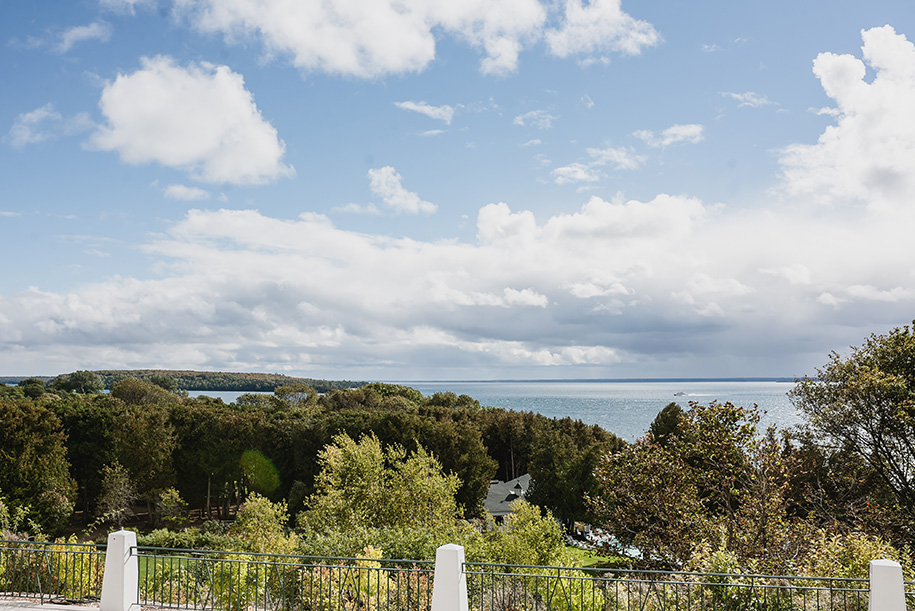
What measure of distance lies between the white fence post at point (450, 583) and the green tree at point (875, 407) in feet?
45.8

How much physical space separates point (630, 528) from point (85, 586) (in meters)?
13.7

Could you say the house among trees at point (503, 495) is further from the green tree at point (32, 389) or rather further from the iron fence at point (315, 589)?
the green tree at point (32, 389)

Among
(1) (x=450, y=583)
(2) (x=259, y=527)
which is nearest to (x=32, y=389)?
(2) (x=259, y=527)

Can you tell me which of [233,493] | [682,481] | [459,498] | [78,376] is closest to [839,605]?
[682,481]

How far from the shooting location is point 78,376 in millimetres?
100688

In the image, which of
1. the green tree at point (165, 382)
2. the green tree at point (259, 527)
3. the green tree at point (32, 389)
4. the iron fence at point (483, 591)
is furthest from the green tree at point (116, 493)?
the green tree at point (165, 382)

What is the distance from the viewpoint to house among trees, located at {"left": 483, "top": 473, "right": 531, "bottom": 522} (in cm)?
4562

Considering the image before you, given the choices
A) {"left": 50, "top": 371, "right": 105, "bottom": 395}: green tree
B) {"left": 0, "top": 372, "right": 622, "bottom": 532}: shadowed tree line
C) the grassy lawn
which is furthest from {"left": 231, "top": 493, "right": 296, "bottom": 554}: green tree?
{"left": 50, "top": 371, "right": 105, "bottom": 395}: green tree

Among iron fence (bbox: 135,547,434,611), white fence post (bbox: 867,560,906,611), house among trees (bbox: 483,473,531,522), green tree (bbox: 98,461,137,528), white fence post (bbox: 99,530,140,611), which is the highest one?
white fence post (bbox: 867,560,906,611)

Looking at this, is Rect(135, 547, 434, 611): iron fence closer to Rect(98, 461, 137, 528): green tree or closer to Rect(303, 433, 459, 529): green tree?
Rect(303, 433, 459, 529): green tree

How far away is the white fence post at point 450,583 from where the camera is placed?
28.9 ft

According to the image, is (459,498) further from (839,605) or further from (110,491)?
(839,605)

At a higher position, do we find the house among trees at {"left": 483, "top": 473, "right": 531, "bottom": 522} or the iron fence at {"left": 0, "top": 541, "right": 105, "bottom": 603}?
the iron fence at {"left": 0, "top": 541, "right": 105, "bottom": 603}

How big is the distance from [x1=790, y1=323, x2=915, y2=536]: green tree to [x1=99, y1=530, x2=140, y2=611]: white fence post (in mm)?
18354
